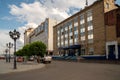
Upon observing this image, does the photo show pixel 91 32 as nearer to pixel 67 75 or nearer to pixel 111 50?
pixel 111 50

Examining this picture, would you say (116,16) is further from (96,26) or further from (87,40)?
(87,40)

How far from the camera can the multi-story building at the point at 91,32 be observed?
50.1 m

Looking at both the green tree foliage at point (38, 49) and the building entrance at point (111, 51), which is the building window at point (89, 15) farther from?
the green tree foliage at point (38, 49)

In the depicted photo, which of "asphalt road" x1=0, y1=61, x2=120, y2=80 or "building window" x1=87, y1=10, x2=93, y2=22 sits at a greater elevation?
"building window" x1=87, y1=10, x2=93, y2=22

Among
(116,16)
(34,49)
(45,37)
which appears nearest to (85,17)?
(116,16)

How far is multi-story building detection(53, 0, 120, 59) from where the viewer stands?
50.1m

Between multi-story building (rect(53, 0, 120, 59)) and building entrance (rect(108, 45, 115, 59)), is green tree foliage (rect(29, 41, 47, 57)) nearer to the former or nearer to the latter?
multi-story building (rect(53, 0, 120, 59))

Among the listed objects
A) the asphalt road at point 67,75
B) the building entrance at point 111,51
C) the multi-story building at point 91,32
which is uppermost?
the multi-story building at point 91,32

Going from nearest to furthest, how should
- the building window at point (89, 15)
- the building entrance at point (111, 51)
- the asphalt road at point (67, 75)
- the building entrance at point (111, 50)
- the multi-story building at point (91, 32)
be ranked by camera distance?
1. the asphalt road at point (67, 75)
2. the building entrance at point (111, 50)
3. the building entrance at point (111, 51)
4. the multi-story building at point (91, 32)
5. the building window at point (89, 15)

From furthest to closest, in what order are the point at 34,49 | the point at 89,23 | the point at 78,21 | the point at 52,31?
the point at 52,31 < the point at 78,21 < the point at 89,23 < the point at 34,49

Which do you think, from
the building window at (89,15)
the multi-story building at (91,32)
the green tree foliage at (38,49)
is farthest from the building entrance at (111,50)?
the green tree foliage at (38,49)

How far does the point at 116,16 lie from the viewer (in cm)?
4834

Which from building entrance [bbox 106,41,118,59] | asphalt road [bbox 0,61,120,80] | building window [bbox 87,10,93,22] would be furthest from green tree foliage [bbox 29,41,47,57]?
asphalt road [bbox 0,61,120,80]

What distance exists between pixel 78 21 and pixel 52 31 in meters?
31.9
